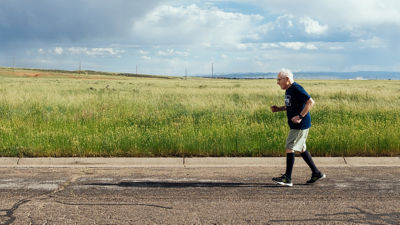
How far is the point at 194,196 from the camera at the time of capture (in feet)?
17.7

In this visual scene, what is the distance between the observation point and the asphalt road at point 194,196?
454cm

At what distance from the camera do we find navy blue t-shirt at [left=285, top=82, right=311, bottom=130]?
584 cm

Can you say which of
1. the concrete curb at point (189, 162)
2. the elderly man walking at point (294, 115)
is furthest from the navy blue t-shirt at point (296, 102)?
the concrete curb at point (189, 162)

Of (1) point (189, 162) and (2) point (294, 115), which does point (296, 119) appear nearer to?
(2) point (294, 115)

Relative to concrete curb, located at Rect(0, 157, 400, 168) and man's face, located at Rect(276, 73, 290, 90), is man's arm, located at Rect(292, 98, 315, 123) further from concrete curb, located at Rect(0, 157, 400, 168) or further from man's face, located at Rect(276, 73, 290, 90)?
concrete curb, located at Rect(0, 157, 400, 168)

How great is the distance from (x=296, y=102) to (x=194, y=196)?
198 centimetres

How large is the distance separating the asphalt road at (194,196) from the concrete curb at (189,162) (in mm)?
386

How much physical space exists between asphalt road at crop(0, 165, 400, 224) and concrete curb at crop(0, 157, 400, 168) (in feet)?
1.27

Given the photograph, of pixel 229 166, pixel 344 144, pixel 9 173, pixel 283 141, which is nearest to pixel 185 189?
pixel 229 166

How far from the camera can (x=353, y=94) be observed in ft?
86.1

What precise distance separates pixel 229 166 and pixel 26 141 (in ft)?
14.4

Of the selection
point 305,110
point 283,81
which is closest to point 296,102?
point 305,110

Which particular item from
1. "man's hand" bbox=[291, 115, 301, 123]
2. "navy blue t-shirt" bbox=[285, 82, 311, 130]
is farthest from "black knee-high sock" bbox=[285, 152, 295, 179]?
"man's hand" bbox=[291, 115, 301, 123]

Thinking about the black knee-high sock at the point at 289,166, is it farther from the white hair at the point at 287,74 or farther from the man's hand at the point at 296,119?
the white hair at the point at 287,74
